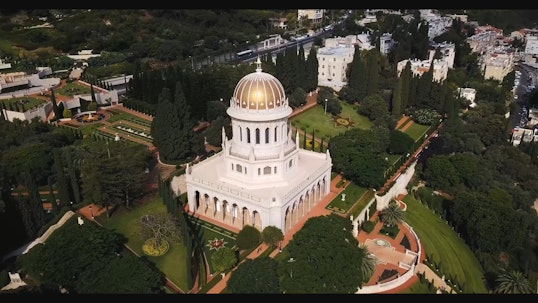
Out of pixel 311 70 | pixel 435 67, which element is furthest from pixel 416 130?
pixel 435 67

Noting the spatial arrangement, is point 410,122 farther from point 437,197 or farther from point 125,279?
point 125,279

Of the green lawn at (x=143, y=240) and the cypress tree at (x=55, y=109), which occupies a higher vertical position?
the cypress tree at (x=55, y=109)

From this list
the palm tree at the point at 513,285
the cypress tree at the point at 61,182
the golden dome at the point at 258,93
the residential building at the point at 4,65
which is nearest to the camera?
the palm tree at the point at 513,285

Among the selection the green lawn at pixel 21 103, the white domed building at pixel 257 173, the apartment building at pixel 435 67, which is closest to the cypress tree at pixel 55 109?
the green lawn at pixel 21 103

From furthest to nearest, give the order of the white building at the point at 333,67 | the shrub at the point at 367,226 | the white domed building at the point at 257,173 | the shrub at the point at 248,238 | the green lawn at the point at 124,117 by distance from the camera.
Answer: the white building at the point at 333,67
the green lawn at the point at 124,117
the shrub at the point at 367,226
the white domed building at the point at 257,173
the shrub at the point at 248,238

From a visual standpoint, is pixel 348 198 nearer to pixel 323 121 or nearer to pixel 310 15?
pixel 323 121

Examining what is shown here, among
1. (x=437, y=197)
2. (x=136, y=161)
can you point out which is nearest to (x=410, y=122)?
(x=437, y=197)

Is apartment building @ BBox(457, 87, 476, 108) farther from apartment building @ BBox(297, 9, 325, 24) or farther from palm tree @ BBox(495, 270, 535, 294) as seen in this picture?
apartment building @ BBox(297, 9, 325, 24)

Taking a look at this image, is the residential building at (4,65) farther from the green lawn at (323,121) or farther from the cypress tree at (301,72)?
the green lawn at (323,121)
